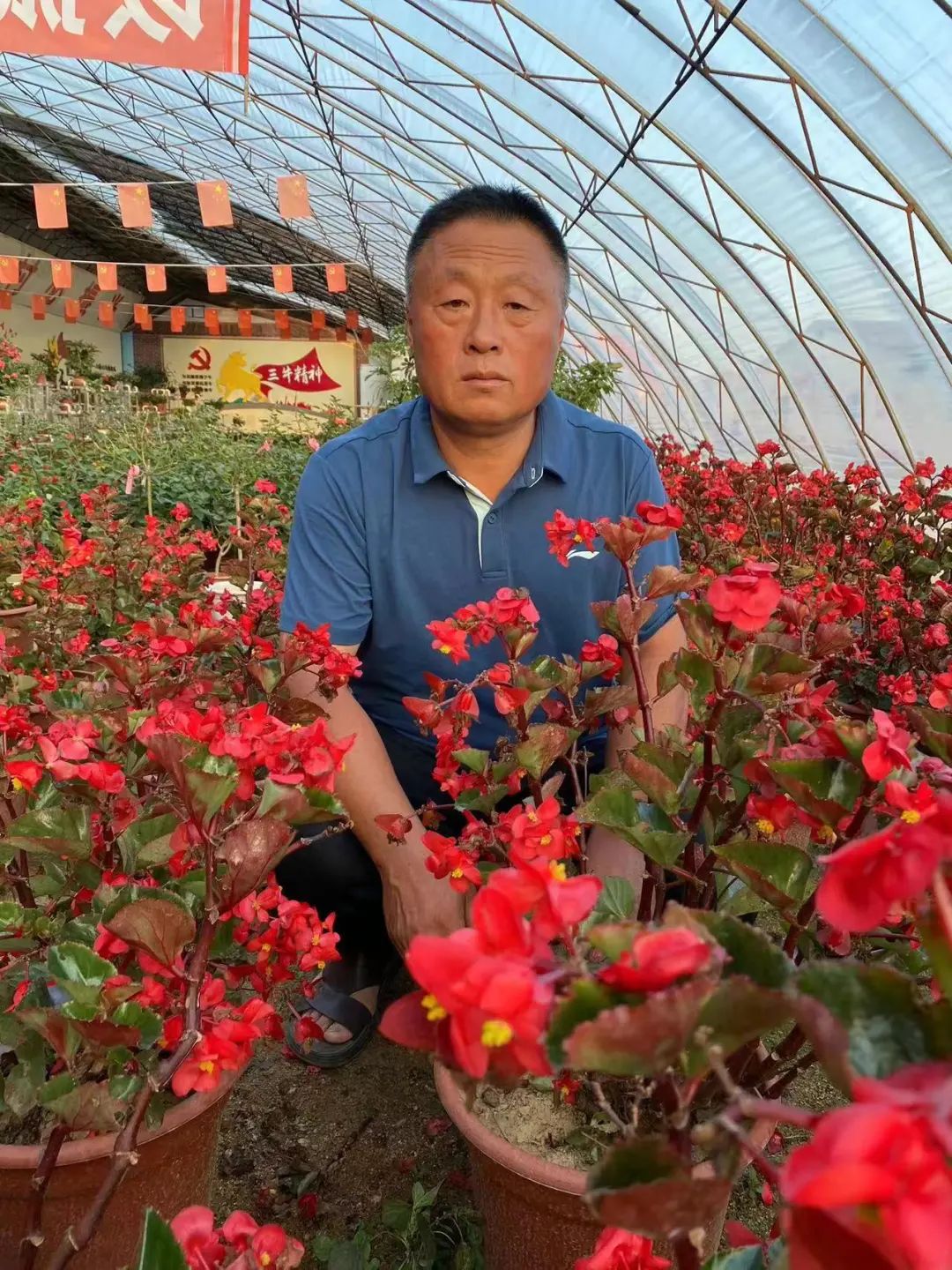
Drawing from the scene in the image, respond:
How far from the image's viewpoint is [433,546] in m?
1.62

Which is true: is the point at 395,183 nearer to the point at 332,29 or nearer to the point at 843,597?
the point at 332,29

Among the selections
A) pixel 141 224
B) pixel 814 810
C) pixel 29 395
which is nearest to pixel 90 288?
pixel 29 395

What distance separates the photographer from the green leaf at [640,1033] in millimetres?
295

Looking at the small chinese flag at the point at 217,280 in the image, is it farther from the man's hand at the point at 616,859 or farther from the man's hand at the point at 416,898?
the man's hand at the point at 616,859

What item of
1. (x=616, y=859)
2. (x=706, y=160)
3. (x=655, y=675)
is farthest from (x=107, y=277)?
(x=616, y=859)

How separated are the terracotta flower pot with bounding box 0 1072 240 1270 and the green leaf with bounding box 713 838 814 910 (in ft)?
2.13

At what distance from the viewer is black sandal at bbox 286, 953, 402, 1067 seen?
1526 millimetres

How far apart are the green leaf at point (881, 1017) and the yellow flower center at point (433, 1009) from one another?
0.46ft

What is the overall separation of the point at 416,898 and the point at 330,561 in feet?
2.08

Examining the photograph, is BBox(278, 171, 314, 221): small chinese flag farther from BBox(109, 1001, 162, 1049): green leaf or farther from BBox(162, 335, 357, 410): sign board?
BBox(162, 335, 357, 410): sign board

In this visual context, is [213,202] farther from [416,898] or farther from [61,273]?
[416,898]

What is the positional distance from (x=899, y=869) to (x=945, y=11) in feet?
14.6

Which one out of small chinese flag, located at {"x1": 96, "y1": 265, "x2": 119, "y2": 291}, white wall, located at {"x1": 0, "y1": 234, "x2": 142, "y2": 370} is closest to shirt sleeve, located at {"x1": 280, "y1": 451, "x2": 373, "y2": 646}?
small chinese flag, located at {"x1": 96, "y1": 265, "x2": 119, "y2": 291}

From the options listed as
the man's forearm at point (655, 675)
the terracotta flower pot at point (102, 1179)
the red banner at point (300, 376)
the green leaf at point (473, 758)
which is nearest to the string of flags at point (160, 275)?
the red banner at point (300, 376)
